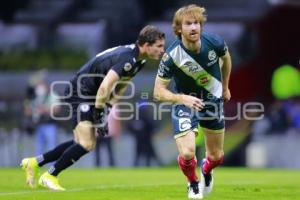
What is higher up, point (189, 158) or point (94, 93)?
point (94, 93)

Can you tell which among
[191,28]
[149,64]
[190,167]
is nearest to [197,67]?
[191,28]

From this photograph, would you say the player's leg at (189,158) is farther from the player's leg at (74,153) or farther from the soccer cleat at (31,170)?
the soccer cleat at (31,170)

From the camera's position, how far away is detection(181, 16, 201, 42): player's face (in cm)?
1034

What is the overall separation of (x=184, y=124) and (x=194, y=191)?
805 millimetres

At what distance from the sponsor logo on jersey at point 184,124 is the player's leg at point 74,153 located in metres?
1.92

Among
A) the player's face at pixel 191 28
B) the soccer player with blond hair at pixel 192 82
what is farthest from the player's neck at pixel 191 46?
the player's face at pixel 191 28

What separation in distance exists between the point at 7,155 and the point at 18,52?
2768 mm

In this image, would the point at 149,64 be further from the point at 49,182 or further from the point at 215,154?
the point at 215,154

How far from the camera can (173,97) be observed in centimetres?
1036

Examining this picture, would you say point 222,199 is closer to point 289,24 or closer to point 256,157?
point 256,157

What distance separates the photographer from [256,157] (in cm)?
2322

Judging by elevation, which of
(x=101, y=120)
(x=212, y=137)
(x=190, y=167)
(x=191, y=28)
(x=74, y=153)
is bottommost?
(x=190, y=167)

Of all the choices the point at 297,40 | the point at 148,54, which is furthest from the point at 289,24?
the point at 148,54

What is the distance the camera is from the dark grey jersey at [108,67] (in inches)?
462
